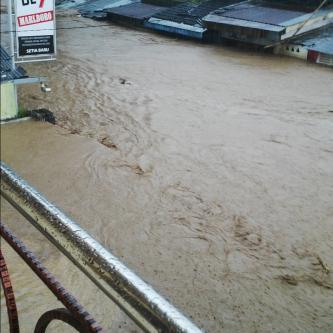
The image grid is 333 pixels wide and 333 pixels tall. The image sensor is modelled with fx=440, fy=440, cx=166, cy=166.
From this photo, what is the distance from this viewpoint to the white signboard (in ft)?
21.0

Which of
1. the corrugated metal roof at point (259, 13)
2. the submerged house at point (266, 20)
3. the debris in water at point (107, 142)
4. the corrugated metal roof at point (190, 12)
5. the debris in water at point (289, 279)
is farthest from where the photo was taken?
the corrugated metal roof at point (190, 12)

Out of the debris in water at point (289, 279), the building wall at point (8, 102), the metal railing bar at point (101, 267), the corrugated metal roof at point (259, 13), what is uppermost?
the corrugated metal roof at point (259, 13)

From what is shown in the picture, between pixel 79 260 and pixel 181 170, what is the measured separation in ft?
17.6

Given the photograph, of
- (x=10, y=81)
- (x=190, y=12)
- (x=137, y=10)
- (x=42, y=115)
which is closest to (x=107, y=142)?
(x=42, y=115)

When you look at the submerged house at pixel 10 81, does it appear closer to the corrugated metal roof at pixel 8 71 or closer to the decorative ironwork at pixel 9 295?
the corrugated metal roof at pixel 8 71

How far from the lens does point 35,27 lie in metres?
6.57

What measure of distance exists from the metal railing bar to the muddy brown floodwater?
245 centimetres

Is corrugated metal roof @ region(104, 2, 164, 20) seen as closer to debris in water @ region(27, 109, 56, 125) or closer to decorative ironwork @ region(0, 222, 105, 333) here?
debris in water @ region(27, 109, 56, 125)

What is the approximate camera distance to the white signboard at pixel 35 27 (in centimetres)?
641

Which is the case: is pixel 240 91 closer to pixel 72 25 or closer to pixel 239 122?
pixel 239 122

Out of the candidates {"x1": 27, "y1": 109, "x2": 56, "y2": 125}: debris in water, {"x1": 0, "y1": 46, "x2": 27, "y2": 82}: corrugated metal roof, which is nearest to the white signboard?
{"x1": 0, "y1": 46, "x2": 27, "y2": 82}: corrugated metal roof

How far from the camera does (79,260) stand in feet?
2.38

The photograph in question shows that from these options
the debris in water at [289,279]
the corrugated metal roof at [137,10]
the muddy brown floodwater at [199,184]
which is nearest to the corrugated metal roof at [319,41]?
the muddy brown floodwater at [199,184]

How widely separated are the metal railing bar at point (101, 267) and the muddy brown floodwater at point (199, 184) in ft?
8.02
